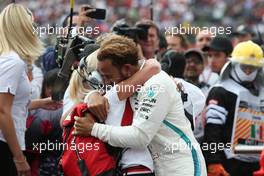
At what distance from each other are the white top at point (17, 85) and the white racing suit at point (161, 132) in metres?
1.02

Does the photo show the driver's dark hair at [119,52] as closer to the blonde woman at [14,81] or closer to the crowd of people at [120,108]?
the crowd of people at [120,108]

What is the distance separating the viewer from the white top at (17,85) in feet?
18.4

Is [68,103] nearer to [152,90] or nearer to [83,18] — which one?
[83,18]

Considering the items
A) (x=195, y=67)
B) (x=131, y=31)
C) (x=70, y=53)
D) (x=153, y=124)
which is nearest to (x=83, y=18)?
(x=131, y=31)

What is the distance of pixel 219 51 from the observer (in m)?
9.01

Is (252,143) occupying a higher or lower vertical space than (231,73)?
lower

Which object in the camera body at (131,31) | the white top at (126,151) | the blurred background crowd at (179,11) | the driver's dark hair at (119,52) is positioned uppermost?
the blurred background crowd at (179,11)

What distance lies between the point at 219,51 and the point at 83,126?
437 centimetres

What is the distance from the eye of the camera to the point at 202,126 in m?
7.62

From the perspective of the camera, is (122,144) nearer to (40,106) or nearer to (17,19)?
(17,19)

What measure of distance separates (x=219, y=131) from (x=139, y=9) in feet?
48.4

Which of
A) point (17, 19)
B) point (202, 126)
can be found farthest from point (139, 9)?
point (17, 19)

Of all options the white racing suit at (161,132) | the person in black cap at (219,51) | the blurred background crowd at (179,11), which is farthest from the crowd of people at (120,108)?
the blurred background crowd at (179,11)

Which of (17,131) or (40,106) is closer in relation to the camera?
(17,131)
